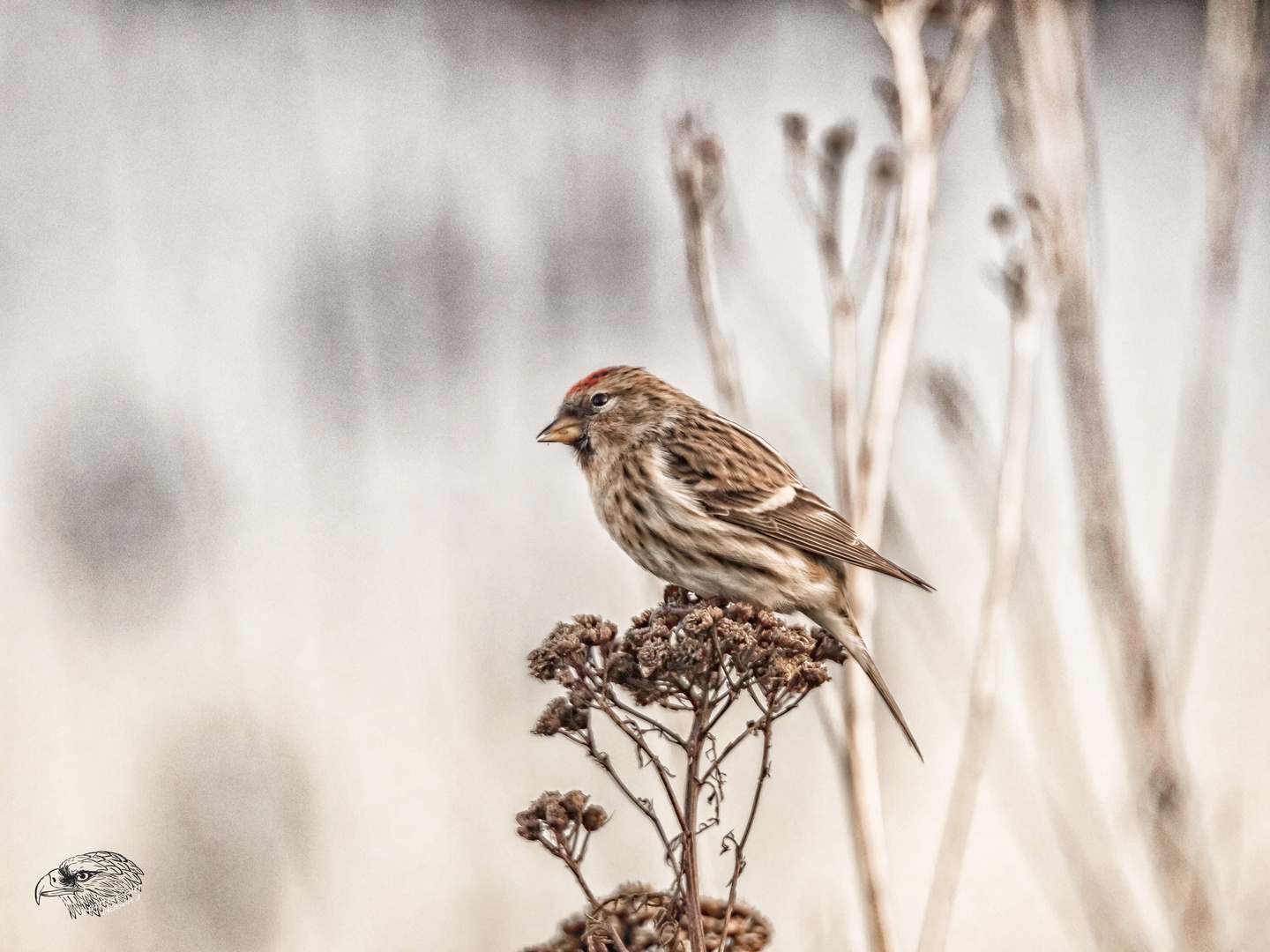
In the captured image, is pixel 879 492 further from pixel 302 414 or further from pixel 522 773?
pixel 302 414

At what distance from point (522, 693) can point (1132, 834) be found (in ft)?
6.91

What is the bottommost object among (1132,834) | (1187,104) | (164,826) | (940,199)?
(1132,834)

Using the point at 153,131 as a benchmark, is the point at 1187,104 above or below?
below

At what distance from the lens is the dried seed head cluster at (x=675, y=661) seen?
60.9 inches

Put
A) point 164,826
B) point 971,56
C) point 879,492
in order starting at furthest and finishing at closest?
point 164,826 < point 971,56 < point 879,492

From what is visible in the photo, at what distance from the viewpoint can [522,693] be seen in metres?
3.61

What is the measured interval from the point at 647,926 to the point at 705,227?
156 centimetres

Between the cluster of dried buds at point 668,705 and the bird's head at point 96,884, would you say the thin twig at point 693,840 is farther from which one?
the bird's head at point 96,884

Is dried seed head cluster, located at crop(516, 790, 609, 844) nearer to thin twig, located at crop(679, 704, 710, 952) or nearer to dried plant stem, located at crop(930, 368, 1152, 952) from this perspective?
thin twig, located at crop(679, 704, 710, 952)

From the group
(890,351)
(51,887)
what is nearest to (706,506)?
(890,351)

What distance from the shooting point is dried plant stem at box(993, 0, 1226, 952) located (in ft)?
7.26

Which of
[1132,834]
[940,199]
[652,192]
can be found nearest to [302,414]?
[652,192]

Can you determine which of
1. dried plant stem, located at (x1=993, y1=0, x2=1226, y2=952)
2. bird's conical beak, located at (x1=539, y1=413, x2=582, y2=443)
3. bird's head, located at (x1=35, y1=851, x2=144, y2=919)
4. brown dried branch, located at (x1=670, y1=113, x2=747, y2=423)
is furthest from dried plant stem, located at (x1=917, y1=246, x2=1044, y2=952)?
bird's head, located at (x1=35, y1=851, x2=144, y2=919)

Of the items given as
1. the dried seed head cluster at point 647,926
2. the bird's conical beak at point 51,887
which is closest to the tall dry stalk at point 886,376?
the dried seed head cluster at point 647,926
